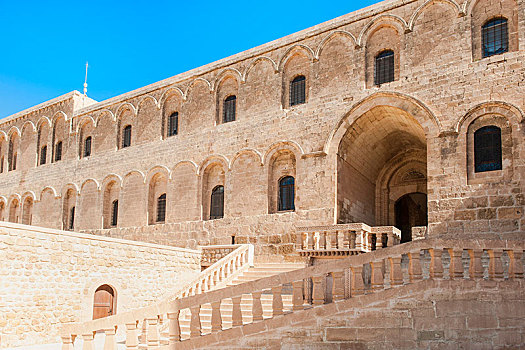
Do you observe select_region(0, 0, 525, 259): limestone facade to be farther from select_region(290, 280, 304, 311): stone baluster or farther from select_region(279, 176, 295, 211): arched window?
select_region(290, 280, 304, 311): stone baluster

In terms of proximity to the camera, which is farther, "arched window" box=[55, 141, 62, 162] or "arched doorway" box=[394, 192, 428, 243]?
"arched window" box=[55, 141, 62, 162]

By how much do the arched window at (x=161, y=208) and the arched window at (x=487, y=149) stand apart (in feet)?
39.7

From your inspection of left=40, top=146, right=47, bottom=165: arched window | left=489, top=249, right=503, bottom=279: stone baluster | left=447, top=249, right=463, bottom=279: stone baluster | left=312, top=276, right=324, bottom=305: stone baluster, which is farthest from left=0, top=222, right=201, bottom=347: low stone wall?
left=40, top=146, right=47, bottom=165: arched window

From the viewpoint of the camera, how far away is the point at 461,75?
1344 centimetres

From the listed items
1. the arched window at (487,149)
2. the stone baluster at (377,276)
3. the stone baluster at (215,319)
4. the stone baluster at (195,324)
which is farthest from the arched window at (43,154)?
the stone baluster at (377,276)

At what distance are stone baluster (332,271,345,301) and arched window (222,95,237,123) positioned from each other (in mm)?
11797

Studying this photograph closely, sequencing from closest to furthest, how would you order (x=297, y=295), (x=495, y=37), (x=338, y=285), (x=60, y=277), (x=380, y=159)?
(x=338, y=285)
(x=297, y=295)
(x=60, y=277)
(x=495, y=37)
(x=380, y=159)

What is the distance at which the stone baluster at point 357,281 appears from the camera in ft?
24.8

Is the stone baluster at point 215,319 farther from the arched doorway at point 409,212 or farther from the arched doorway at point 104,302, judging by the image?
the arched doorway at point 409,212

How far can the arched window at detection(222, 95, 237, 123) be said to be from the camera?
18.8 metres

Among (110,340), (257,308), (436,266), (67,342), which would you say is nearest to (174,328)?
(110,340)

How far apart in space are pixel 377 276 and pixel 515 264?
2058 mm

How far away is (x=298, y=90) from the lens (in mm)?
17078

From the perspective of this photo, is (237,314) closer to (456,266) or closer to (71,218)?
(456,266)
